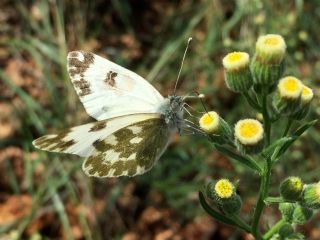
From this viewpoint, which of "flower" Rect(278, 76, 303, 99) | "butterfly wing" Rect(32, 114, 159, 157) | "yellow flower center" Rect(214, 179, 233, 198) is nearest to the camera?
"flower" Rect(278, 76, 303, 99)

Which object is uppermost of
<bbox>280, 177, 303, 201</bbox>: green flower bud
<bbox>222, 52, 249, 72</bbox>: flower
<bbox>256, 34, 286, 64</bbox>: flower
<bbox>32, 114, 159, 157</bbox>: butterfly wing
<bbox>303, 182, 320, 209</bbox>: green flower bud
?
<bbox>256, 34, 286, 64</bbox>: flower

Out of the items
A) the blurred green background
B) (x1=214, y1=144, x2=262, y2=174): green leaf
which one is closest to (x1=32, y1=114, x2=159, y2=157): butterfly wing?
(x1=214, y1=144, x2=262, y2=174): green leaf

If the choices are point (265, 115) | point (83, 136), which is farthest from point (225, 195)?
point (83, 136)

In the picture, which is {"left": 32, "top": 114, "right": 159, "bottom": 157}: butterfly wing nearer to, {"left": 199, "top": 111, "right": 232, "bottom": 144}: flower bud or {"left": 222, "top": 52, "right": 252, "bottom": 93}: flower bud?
{"left": 199, "top": 111, "right": 232, "bottom": 144}: flower bud

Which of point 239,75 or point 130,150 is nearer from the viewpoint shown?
point 239,75

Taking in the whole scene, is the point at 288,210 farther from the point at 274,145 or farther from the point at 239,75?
the point at 239,75

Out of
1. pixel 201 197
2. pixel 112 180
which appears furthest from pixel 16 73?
pixel 201 197

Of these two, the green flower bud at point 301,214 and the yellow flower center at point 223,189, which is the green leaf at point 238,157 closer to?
the yellow flower center at point 223,189
